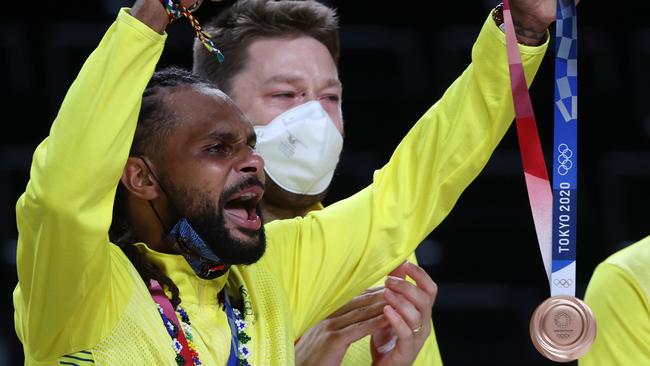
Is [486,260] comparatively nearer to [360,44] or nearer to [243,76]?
[360,44]

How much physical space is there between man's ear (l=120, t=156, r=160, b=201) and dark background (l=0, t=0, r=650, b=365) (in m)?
2.43

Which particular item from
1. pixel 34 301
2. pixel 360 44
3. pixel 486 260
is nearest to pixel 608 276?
pixel 34 301

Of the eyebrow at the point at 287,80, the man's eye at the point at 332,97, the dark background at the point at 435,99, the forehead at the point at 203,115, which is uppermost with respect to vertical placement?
the forehead at the point at 203,115

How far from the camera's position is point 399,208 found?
118 inches

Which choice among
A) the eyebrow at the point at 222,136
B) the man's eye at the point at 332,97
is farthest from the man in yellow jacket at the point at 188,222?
the man's eye at the point at 332,97

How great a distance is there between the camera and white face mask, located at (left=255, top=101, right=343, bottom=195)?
3375 millimetres

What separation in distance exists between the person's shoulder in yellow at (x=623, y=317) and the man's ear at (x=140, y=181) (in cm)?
112

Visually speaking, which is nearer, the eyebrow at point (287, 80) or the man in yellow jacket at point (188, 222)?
the man in yellow jacket at point (188, 222)

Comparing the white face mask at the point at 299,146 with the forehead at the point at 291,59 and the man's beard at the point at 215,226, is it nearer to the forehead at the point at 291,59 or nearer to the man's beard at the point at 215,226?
the forehead at the point at 291,59

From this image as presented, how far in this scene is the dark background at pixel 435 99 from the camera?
209 inches

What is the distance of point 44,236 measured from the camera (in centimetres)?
240

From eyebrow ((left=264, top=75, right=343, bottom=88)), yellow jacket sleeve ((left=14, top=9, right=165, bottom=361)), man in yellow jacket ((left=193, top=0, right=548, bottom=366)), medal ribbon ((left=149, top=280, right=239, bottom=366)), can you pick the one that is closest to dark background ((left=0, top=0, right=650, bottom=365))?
man in yellow jacket ((left=193, top=0, right=548, bottom=366))

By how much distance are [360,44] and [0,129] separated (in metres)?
1.39

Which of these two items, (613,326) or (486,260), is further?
(486,260)
